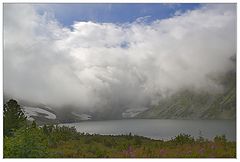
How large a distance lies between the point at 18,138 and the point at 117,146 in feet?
9.72

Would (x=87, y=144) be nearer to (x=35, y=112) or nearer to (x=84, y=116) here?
(x=84, y=116)

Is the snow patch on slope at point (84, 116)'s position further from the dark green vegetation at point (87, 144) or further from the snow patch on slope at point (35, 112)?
the snow patch on slope at point (35, 112)

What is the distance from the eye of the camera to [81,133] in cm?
1281

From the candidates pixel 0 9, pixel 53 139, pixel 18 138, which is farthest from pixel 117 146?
pixel 0 9

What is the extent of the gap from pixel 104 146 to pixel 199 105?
4325 mm

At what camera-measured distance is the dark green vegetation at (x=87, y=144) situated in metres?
10.0

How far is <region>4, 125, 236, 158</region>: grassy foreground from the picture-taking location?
10023 mm

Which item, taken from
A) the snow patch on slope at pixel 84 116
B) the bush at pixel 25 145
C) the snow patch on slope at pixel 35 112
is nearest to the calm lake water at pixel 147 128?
the snow patch on slope at pixel 84 116

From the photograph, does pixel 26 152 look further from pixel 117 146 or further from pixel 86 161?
pixel 117 146

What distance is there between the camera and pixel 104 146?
11453mm

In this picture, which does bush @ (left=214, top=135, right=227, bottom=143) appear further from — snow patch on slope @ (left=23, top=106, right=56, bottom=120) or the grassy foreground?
snow patch on slope @ (left=23, top=106, right=56, bottom=120)

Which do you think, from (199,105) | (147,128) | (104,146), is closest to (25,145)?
(104,146)

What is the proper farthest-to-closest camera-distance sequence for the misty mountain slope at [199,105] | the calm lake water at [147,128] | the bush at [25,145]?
the calm lake water at [147,128] < the misty mountain slope at [199,105] < the bush at [25,145]

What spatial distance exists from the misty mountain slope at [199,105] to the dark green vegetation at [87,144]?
129 centimetres
